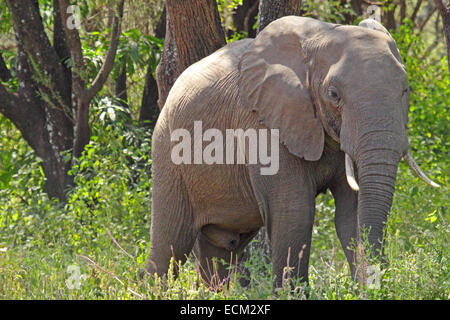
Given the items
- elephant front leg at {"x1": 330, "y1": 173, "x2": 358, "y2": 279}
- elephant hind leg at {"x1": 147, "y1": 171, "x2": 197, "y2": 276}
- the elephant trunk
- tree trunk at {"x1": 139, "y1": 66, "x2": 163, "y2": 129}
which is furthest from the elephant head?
tree trunk at {"x1": 139, "y1": 66, "x2": 163, "y2": 129}

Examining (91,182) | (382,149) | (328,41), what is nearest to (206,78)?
(328,41)

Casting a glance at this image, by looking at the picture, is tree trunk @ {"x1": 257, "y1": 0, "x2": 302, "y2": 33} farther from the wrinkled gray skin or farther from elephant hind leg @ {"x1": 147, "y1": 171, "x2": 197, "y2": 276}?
elephant hind leg @ {"x1": 147, "y1": 171, "x2": 197, "y2": 276}

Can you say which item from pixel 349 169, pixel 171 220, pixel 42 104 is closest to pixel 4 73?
pixel 42 104

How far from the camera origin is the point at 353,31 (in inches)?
205

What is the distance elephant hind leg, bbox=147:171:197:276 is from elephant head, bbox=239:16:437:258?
37.7 inches

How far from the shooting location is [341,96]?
5086 millimetres

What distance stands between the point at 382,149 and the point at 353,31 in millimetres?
786

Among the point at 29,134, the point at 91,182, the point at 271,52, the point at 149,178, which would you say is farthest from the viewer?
the point at 29,134

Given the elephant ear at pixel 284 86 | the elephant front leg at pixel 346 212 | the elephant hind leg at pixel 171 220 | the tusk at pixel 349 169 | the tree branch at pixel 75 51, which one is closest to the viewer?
the tusk at pixel 349 169

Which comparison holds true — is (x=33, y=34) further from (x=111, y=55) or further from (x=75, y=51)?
(x=111, y=55)

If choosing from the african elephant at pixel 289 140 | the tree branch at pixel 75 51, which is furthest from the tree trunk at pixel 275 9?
the tree branch at pixel 75 51

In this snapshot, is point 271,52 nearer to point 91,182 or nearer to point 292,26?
point 292,26

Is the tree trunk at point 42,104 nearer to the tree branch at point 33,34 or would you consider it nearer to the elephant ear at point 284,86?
the tree branch at point 33,34

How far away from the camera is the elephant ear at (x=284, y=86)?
17.5 ft
